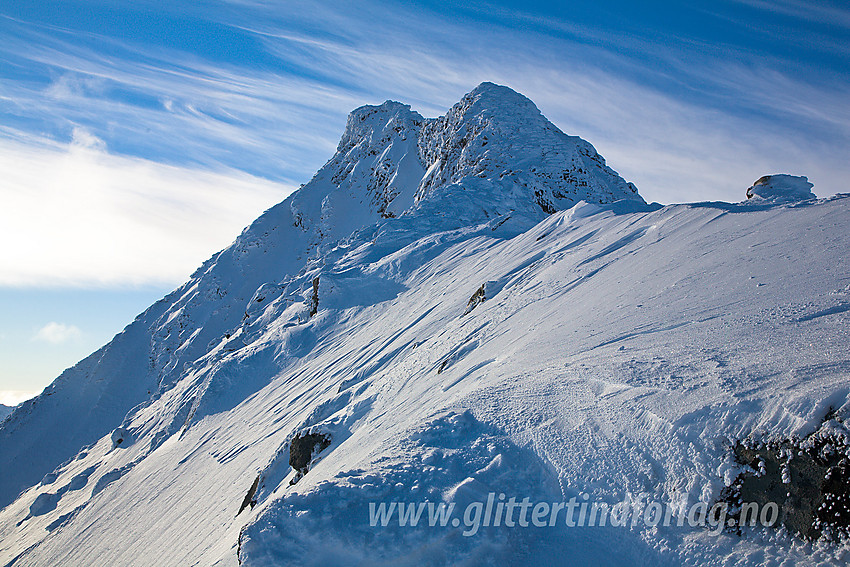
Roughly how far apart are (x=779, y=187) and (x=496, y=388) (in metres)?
12.3

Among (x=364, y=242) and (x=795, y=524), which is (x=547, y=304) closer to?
(x=795, y=524)

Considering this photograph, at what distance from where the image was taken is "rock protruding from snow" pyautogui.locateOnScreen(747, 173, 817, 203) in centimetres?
1341

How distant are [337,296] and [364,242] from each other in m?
7.04

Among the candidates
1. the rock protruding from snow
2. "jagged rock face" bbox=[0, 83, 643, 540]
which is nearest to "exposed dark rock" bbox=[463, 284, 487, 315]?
"jagged rock face" bbox=[0, 83, 643, 540]

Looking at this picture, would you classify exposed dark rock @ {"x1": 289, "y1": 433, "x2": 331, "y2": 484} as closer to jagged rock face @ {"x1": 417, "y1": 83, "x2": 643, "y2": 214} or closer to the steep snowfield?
the steep snowfield

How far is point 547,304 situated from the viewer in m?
10.8

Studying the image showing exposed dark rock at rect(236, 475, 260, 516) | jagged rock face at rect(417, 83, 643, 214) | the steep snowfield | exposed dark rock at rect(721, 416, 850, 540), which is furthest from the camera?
jagged rock face at rect(417, 83, 643, 214)

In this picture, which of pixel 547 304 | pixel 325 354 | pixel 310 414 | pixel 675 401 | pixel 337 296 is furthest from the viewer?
pixel 337 296

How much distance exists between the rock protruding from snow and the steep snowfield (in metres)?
2.72

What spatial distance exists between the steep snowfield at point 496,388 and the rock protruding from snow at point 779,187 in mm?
2721

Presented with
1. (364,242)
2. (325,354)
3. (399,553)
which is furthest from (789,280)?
(364,242)

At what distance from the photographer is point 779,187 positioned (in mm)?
14094

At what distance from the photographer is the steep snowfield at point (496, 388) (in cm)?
448

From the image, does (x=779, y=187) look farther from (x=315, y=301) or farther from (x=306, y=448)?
(x=315, y=301)
